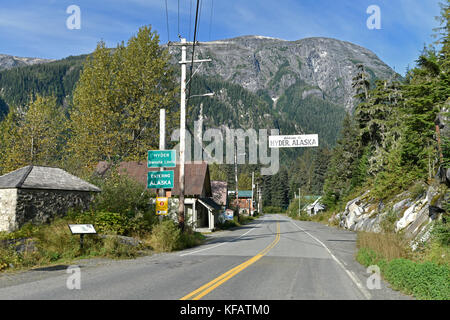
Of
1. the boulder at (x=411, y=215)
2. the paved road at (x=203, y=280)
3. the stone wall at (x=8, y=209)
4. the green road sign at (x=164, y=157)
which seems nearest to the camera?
the paved road at (x=203, y=280)

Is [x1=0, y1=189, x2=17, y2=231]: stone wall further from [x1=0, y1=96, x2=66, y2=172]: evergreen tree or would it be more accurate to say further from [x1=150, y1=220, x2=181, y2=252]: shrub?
[x1=0, y1=96, x2=66, y2=172]: evergreen tree

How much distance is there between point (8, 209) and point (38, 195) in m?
1.30

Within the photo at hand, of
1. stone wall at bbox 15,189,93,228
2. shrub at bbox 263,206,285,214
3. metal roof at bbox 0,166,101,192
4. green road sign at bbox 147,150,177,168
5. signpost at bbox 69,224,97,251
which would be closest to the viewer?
signpost at bbox 69,224,97,251

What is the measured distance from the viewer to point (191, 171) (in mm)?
41188

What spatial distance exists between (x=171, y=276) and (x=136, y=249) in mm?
6491

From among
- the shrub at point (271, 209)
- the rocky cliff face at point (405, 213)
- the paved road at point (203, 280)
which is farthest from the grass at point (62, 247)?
the shrub at point (271, 209)

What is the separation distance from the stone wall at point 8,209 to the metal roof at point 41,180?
9.8 inches

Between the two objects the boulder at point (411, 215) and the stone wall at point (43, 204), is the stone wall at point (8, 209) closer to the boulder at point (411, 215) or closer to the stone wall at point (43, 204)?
the stone wall at point (43, 204)

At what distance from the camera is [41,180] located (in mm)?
16875

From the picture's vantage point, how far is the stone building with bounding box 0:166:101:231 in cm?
1511

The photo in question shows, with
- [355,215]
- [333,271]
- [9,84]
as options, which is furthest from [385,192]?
[9,84]

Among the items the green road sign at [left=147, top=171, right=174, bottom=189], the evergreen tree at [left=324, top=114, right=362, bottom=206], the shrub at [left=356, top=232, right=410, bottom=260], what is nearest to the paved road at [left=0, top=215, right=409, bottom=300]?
the shrub at [left=356, top=232, right=410, bottom=260]

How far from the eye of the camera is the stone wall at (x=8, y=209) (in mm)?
14938
